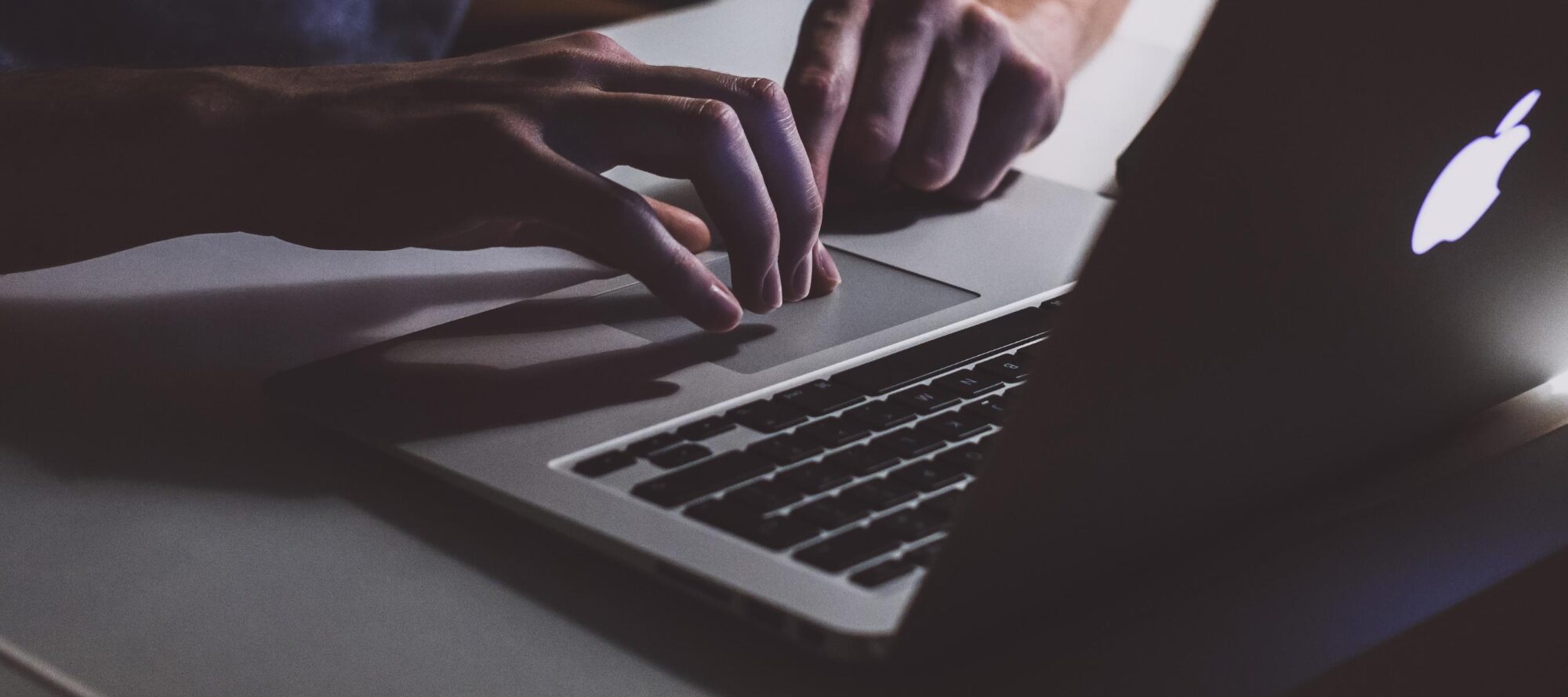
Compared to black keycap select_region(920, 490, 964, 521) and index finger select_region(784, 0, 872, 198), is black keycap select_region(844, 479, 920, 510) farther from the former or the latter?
index finger select_region(784, 0, 872, 198)

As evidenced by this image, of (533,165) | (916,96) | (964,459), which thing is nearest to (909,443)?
(964,459)

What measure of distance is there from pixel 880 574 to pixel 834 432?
0.36 feet

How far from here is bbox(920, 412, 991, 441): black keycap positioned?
503mm

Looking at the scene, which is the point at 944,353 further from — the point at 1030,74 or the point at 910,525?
the point at 1030,74

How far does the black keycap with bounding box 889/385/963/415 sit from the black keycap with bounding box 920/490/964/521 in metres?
0.08

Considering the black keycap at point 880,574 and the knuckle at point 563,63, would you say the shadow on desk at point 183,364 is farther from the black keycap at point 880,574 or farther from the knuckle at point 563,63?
the black keycap at point 880,574

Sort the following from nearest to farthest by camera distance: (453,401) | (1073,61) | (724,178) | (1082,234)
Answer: (453,401), (724,178), (1082,234), (1073,61)

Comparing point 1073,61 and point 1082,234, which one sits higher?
point 1073,61

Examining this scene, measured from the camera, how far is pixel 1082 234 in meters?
0.80

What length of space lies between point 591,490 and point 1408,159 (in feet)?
0.90

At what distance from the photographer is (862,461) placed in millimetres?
470

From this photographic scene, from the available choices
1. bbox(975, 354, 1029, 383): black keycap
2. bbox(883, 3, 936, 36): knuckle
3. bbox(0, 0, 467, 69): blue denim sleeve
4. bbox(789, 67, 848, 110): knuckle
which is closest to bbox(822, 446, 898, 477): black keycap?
bbox(975, 354, 1029, 383): black keycap

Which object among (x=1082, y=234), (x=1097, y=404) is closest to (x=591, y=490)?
(x=1097, y=404)

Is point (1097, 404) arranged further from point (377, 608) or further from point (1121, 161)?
point (1121, 161)
